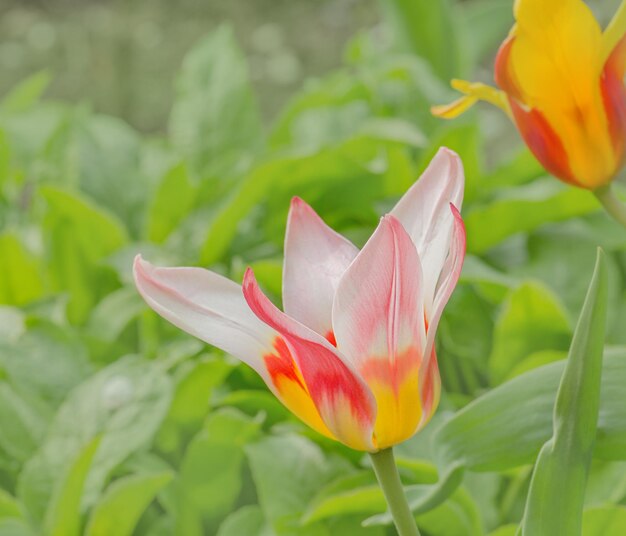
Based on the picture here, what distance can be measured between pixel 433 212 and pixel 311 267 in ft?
0.26

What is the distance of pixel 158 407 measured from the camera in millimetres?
892

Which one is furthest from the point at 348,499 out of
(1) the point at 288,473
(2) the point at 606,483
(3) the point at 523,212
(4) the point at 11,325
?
(3) the point at 523,212

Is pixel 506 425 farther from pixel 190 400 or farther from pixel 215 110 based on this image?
pixel 215 110

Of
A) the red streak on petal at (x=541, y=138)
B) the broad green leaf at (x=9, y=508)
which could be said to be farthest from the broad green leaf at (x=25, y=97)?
the red streak on petal at (x=541, y=138)

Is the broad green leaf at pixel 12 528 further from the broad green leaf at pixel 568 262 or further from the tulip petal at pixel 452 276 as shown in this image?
the broad green leaf at pixel 568 262

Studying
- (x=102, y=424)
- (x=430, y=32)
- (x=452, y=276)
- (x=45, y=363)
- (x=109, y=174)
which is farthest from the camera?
(x=430, y=32)

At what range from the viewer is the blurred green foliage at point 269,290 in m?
0.84

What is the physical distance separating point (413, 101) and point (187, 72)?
0.30 metres

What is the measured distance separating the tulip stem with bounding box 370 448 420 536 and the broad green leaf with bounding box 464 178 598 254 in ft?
2.16

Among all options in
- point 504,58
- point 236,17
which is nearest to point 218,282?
point 504,58

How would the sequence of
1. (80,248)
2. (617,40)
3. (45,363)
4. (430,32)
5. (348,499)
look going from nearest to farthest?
1. (617,40)
2. (348,499)
3. (45,363)
4. (80,248)
5. (430,32)

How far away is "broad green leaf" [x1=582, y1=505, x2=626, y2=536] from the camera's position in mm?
737

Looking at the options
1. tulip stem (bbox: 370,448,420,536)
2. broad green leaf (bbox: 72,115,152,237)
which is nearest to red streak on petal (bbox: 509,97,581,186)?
tulip stem (bbox: 370,448,420,536)

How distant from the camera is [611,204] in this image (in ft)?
2.31
